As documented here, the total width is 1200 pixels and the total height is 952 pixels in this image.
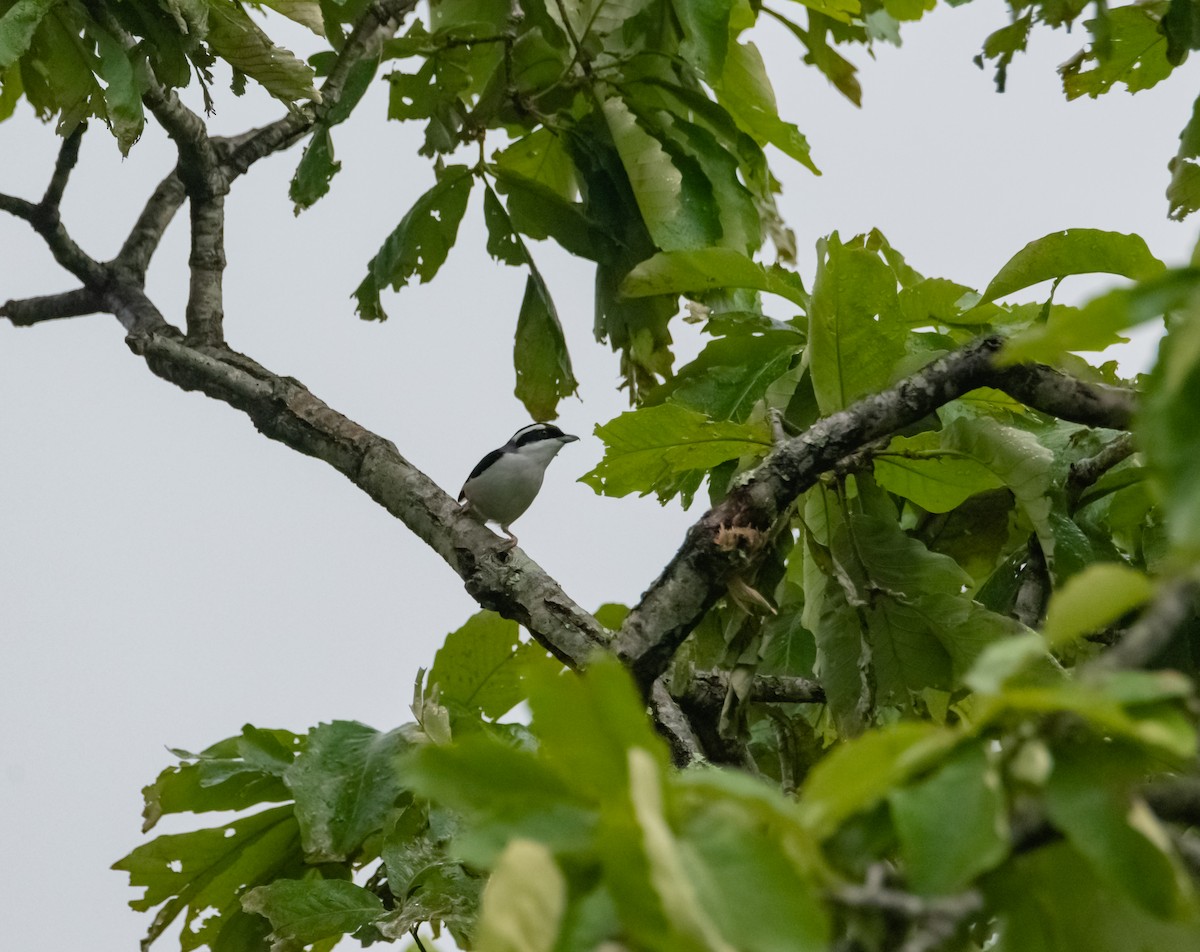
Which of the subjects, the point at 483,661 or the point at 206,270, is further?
the point at 206,270

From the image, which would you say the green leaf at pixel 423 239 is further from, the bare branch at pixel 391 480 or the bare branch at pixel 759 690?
the bare branch at pixel 759 690

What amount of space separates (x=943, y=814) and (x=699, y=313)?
2.51 metres

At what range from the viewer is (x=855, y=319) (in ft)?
8.11

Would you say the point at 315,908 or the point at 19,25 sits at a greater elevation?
the point at 19,25

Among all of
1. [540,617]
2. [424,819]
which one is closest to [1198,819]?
[540,617]

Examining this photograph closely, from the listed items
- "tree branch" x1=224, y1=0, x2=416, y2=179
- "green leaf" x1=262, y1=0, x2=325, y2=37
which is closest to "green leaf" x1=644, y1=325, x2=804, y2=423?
"tree branch" x1=224, y1=0, x2=416, y2=179

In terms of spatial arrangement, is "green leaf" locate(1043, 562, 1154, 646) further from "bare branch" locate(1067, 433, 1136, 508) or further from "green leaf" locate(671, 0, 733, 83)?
"green leaf" locate(671, 0, 733, 83)

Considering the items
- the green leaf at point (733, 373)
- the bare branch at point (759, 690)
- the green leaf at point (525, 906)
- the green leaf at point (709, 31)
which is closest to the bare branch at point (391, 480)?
the bare branch at point (759, 690)

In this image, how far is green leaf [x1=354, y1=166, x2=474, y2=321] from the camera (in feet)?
12.0

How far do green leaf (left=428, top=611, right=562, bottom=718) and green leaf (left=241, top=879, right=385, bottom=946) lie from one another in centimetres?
61

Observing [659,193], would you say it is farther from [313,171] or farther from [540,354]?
[313,171]

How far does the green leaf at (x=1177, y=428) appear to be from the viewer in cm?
80

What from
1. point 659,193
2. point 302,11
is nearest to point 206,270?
point 302,11

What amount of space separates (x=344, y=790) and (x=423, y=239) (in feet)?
5.38
